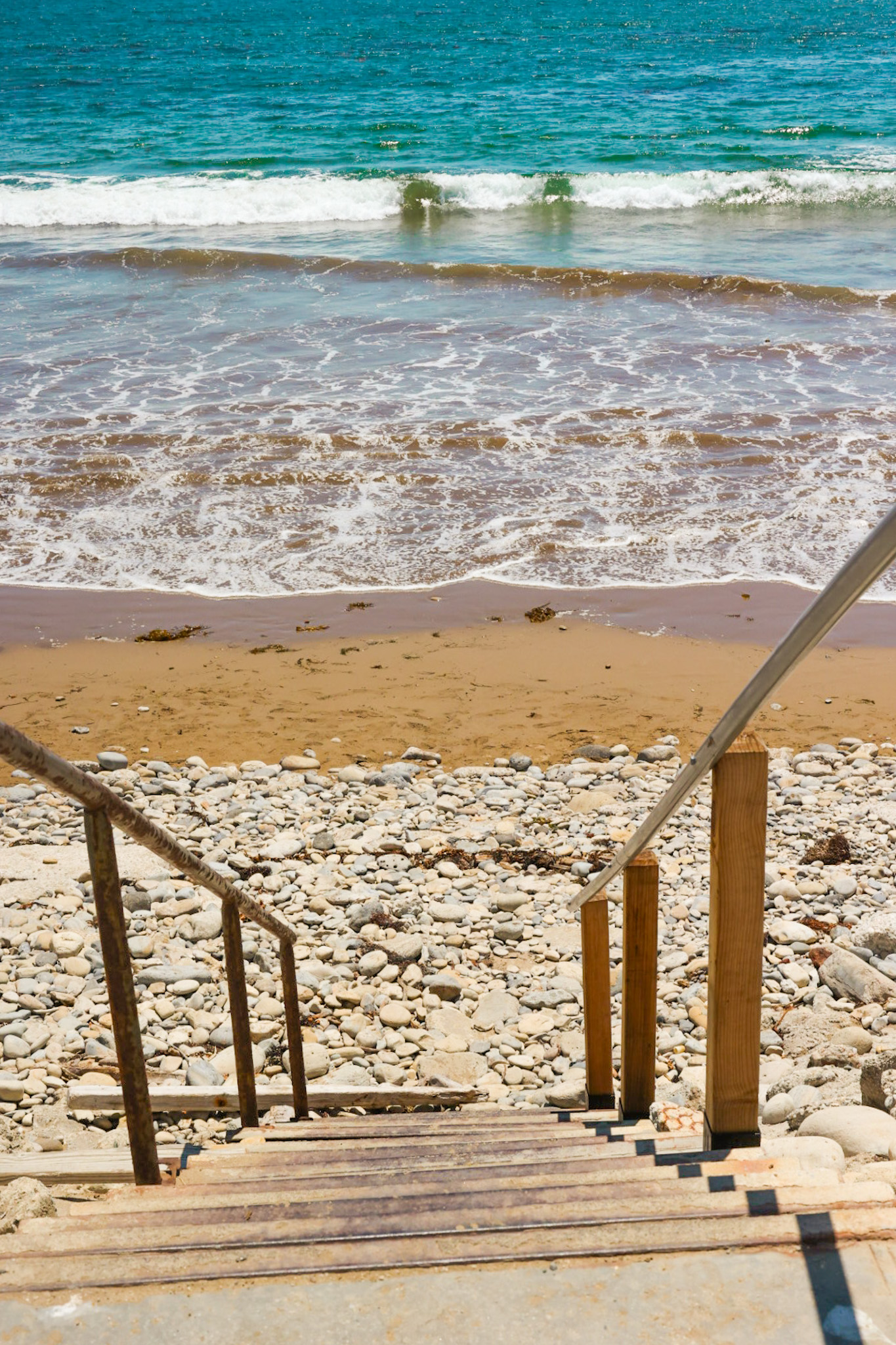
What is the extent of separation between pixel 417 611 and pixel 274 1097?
16.7 ft

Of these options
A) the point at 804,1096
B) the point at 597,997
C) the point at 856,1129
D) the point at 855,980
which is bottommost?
the point at 855,980

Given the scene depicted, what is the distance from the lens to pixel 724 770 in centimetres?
198

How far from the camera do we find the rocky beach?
434cm

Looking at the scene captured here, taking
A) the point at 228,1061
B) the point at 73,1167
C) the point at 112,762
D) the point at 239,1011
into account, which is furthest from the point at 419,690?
the point at 73,1167

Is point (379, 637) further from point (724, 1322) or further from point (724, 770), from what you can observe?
point (724, 1322)

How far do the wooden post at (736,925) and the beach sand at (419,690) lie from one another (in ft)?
15.8

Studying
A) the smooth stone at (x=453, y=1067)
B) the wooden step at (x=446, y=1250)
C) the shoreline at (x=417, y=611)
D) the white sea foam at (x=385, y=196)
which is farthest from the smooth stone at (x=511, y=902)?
the white sea foam at (x=385, y=196)

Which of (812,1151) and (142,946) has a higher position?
(812,1151)

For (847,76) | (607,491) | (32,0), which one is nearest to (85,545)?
(607,491)

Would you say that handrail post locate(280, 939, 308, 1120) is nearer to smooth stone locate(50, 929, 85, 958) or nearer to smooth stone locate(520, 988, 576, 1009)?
smooth stone locate(520, 988, 576, 1009)

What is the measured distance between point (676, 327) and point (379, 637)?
962 centimetres

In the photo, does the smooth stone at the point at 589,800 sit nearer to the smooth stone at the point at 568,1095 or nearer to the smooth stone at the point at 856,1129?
the smooth stone at the point at 568,1095

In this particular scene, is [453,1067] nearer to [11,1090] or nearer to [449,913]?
[449,913]

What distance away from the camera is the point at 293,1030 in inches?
154
